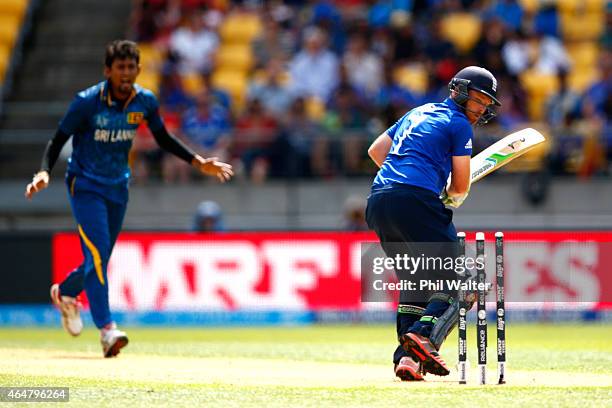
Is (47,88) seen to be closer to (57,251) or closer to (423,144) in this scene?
(57,251)

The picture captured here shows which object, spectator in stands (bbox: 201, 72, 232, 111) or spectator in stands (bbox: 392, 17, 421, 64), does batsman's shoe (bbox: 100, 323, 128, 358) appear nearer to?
spectator in stands (bbox: 201, 72, 232, 111)

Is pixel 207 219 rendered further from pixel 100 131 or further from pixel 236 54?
pixel 100 131

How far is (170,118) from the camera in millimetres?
18719

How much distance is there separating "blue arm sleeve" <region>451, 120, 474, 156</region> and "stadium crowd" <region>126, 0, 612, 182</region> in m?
8.41

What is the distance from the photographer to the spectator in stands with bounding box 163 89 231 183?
17.5m

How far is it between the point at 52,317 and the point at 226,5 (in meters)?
7.01

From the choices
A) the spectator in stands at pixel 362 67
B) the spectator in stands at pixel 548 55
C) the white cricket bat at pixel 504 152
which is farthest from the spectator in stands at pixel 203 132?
the white cricket bat at pixel 504 152

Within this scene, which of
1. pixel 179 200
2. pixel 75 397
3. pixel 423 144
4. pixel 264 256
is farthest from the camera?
pixel 179 200

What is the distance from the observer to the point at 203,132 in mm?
17531

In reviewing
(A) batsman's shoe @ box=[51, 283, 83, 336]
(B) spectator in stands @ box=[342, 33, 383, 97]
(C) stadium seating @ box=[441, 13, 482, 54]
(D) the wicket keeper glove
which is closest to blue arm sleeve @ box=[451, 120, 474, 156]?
(D) the wicket keeper glove

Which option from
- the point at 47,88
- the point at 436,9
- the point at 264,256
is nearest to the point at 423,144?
the point at 264,256

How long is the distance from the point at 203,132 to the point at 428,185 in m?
9.28

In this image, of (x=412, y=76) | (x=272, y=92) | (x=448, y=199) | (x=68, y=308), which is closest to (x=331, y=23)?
(x=412, y=76)

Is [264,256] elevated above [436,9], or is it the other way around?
[436,9]
